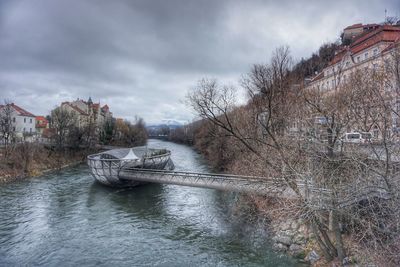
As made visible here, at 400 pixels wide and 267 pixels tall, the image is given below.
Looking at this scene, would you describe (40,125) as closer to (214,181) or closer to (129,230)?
(214,181)

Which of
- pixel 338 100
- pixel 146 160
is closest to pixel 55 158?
pixel 146 160

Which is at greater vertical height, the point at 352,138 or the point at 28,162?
the point at 352,138

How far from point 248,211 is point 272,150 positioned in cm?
434

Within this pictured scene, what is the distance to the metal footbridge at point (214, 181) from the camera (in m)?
7.36

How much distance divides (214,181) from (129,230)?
611 centimetres

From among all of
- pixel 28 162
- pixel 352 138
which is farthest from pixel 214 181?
→ pixel 28 162

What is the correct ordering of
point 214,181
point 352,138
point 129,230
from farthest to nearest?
point 214,181 < point 129,230 < point 352,138

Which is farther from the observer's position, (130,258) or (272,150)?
(272,150)

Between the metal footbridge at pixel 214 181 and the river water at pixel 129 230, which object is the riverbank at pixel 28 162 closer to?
the river water at pixel 129 230

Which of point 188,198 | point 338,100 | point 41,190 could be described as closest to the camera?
point 338,100

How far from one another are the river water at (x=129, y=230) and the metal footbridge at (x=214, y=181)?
5.40 feet

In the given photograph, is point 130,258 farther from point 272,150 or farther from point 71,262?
point 272,150

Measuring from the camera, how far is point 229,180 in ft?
55.3

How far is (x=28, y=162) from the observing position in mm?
32094
